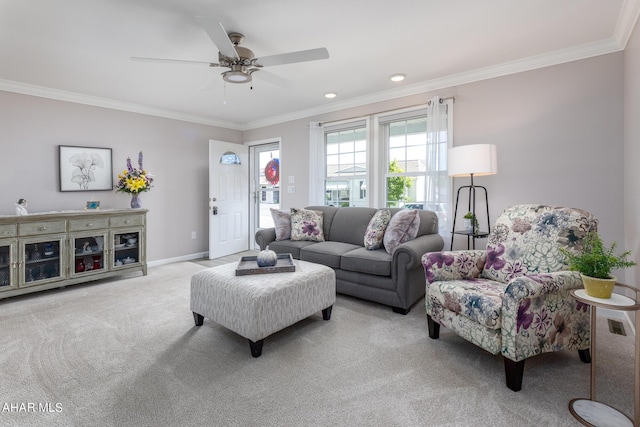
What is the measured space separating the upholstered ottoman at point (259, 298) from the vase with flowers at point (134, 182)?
2332 mm

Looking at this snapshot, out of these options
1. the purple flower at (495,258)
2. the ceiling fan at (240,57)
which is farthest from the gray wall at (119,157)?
the purple flower at (495,258)

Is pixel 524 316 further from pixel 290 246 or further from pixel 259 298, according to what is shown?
pixel 290 246

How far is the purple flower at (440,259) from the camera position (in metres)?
2.26

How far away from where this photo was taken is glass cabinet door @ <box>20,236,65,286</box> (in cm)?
324

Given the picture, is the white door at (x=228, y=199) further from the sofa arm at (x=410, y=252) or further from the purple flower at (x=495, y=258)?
the purple flower at (x=495, y=258)

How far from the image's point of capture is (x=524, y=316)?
5.48 ft

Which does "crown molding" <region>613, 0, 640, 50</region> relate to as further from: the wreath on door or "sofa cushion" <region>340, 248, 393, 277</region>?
the wreath on door

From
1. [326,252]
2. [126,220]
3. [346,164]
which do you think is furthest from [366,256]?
[126,220]

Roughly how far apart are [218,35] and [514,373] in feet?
9.13

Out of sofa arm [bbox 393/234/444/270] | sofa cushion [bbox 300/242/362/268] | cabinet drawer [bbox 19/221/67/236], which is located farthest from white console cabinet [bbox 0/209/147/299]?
sofa arm [bbox 393/234/444/270]

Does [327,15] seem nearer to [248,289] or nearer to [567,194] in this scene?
[248,289]

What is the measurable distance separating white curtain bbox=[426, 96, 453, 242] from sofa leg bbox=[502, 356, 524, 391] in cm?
198

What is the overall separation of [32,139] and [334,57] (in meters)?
3.70

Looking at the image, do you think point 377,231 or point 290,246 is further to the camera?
point 290,246
